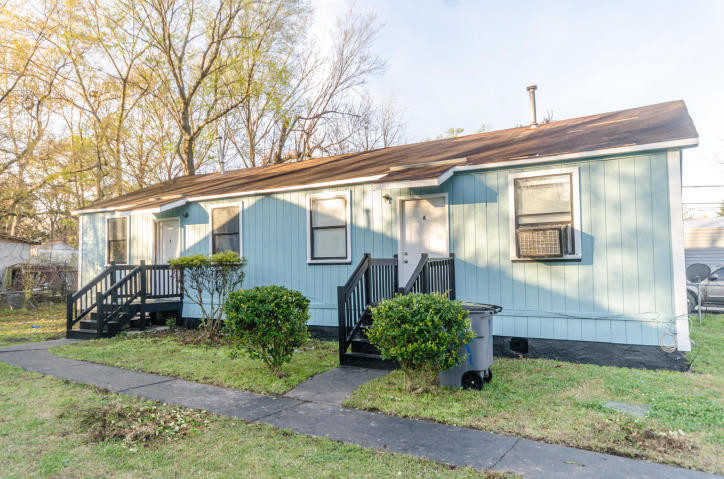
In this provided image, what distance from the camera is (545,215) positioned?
641 cm

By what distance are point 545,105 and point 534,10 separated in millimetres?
11483

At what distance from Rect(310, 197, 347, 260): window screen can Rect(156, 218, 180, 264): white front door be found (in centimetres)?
399

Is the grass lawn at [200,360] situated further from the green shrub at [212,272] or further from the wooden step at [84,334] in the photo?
the green shrub at [212,272]

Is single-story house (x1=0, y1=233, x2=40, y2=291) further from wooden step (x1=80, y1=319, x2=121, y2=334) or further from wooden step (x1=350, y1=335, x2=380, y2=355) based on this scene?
wooden step (x1=350, y1=335, x2=380, y2=355)

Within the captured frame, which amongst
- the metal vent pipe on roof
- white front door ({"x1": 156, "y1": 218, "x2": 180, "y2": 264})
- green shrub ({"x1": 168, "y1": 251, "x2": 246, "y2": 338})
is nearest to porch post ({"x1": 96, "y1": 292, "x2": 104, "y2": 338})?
green shrub ({"x1": 168, "y1": 251, "x2": 246, "y2": 338})

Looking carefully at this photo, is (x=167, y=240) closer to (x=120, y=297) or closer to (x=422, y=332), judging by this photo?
(x=120, y=297)

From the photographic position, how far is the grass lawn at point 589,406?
333cm

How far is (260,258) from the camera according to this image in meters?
9.16

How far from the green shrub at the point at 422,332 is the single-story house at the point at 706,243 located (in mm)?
14008

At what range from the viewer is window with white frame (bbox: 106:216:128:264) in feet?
37.2

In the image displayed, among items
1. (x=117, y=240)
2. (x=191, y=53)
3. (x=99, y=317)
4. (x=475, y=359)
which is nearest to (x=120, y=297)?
(x=99, y=317)

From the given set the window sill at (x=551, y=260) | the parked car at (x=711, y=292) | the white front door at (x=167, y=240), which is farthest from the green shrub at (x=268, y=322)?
the parked car at (x=711, y=292)

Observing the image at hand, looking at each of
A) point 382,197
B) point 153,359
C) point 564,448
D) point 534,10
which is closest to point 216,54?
point 534,10

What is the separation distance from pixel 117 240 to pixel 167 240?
5.69 feet
